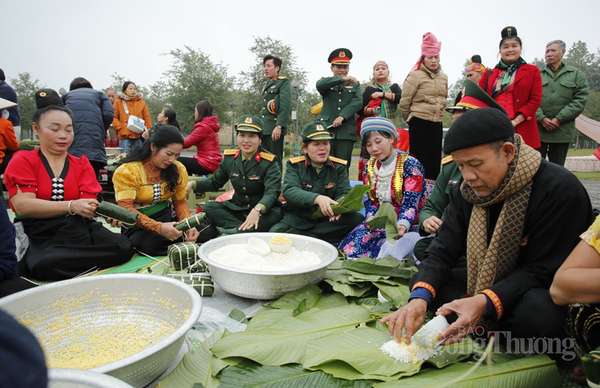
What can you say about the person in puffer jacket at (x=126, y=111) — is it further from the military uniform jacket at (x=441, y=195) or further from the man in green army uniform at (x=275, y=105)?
the military uniform jacket at (x=441, y=195)

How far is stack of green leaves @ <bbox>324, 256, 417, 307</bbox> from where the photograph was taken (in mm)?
2392

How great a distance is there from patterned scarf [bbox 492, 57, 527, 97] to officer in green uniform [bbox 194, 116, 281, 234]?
100 inches

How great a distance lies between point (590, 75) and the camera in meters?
41.9

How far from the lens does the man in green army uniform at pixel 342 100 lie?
17.7 ft

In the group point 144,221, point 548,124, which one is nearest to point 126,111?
point 144,221

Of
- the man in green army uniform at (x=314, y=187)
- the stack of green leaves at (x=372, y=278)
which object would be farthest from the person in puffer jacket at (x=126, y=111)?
the stack of green leaves at (x=372, y=278)

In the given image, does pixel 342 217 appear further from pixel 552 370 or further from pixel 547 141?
pixel 547 141

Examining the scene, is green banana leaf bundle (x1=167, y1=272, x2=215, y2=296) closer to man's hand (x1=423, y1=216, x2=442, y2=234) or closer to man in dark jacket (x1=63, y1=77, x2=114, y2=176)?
man's hand (x1=423, y1=216, x2=442, y2=234)

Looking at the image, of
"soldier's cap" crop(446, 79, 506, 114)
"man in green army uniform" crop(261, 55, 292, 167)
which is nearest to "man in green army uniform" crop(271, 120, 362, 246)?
"soldier's cap" crop(446, 79, 506, 114)

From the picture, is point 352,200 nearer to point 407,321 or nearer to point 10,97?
point 407,321

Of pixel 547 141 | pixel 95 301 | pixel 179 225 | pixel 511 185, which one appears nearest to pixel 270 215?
pixel 179 225

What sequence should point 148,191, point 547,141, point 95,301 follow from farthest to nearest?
1. point 547,141
2. point 148,191
3. point 95,301

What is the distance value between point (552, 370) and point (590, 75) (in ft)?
170

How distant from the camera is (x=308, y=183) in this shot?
3.91 meters
